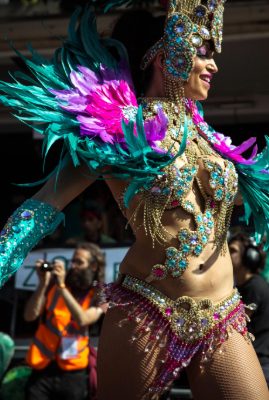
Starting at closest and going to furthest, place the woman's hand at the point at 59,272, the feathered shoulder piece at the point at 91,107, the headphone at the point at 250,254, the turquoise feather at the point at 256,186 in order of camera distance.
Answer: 1. the feathered shoulder piece at the point at 91,107
2. the turquoise feather at the point at 256,186
3. the headphone at the point at 250,254
4. the woman's hand at the point at 59,272

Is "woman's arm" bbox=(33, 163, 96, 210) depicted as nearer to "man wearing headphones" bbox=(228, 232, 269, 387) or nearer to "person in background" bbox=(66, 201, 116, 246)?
"man wearing headphones" bbox=(228, 232, 269, 387)

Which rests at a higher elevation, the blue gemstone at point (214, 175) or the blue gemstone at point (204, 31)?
the blue gemstone at point (204, 31)

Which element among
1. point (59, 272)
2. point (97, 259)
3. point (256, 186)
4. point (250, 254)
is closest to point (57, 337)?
point (59, 272)

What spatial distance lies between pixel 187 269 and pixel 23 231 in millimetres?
552

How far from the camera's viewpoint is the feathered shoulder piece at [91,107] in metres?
2.66

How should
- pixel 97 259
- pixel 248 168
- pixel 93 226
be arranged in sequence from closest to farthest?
pixel 248 168 < pixel 97 259 < pixel 93 226

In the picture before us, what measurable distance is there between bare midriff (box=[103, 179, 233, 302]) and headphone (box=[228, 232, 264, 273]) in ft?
6.66

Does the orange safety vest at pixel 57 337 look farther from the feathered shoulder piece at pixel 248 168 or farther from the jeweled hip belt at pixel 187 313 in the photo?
the jeweled hip belt at pixel 187 313

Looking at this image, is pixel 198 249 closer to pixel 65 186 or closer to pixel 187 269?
pixel 187 269

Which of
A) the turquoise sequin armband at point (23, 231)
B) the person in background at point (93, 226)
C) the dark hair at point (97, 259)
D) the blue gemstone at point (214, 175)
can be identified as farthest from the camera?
the person in background at point (93, 226)

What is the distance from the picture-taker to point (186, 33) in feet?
9.47

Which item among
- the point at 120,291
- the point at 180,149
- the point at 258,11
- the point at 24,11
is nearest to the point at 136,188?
the point at 180,149

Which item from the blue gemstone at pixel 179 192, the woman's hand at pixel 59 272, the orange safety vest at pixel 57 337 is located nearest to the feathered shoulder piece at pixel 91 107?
the blue gemstone at pixel 179 192

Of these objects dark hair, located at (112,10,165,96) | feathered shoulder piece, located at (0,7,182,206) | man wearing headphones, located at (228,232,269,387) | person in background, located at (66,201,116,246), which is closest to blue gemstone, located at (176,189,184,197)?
feathered shoulder piece, located at (0,7,182,206)
